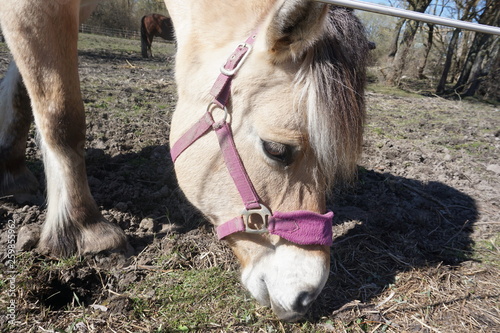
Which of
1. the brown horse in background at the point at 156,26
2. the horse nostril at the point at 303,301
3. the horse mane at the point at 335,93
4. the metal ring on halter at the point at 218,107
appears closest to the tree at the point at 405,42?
the brown horse in background at the point at 156,26

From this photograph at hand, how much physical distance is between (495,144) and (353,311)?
4.86 m

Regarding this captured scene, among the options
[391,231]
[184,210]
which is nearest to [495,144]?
[391,231]

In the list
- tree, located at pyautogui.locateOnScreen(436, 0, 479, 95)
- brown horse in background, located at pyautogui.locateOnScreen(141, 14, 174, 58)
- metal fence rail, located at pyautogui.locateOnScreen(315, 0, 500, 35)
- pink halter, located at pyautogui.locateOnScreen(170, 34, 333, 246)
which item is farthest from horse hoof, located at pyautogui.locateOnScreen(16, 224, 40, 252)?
brown horse in background, located at pyautogui.locateOnScreen(141, 14, 174, 58)

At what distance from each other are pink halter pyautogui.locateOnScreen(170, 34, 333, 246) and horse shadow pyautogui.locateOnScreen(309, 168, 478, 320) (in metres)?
0.55

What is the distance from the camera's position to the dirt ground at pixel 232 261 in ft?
5.68

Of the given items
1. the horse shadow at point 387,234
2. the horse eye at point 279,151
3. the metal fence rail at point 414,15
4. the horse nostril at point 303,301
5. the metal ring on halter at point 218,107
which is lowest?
the horse shadow at point 387,234

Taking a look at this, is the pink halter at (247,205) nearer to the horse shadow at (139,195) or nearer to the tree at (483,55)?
the horse shadow at (139,195)

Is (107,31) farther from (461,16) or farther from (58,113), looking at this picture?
(58,113)

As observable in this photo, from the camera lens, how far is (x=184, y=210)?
259 centimetres

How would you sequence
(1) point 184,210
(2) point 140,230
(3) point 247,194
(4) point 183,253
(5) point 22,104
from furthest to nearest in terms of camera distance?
(5) point 22,104
(1) point 184,210
(2) point 140,230
(4) point 183,253
(3) point 247,194

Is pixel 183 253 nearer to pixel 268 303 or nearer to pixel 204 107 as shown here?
pixel 268 303

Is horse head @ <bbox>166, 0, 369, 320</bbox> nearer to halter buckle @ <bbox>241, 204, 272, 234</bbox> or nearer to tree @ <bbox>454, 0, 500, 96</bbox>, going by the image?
halter buckle @ <bbox>241, 204, 272, 234</bbox>

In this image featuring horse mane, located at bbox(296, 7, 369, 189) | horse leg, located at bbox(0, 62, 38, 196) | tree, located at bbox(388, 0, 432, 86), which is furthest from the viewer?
tree, located at bbox(388, 0, 432, 86)

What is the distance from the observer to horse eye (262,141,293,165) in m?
1.55
